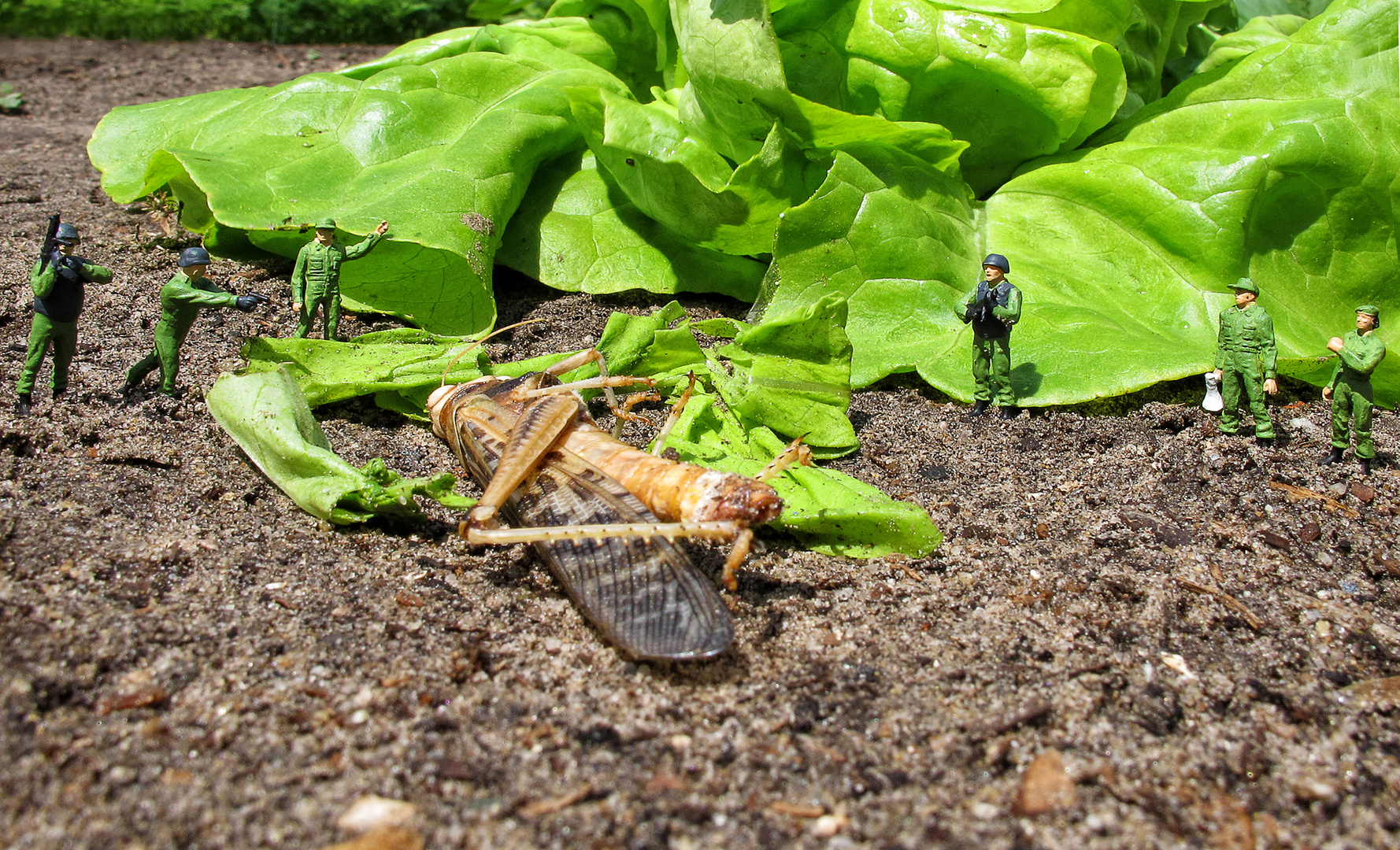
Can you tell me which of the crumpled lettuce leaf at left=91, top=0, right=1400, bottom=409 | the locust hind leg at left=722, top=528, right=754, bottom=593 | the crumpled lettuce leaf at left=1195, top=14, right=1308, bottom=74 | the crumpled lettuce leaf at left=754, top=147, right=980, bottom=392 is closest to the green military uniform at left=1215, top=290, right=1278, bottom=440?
the crumpled lettuce leaf at left=91, top=0, right=1400, bottom=409

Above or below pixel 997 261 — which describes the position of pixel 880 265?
below

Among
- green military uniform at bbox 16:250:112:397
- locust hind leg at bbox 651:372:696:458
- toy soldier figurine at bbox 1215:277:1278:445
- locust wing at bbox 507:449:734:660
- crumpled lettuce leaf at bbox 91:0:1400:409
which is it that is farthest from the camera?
crumpled lettuce leaf at bbox 91:0:1400:409

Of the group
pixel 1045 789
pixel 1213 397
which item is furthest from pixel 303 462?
pixel 1213 397

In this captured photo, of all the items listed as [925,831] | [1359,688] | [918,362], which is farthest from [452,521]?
[1359,688]

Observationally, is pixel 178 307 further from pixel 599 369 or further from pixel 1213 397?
pixel 1213 397

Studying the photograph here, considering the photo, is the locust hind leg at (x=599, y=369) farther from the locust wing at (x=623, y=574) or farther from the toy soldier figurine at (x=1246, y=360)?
the toy soldier figurine at (x=1246, y=360)

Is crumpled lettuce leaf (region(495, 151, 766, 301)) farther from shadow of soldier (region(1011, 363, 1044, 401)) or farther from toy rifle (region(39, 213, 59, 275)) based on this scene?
toy rifle (region(39, 213, 59, 275))

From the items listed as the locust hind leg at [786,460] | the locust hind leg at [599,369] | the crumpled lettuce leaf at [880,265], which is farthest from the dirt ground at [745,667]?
the locust hind leg at [599,369]
